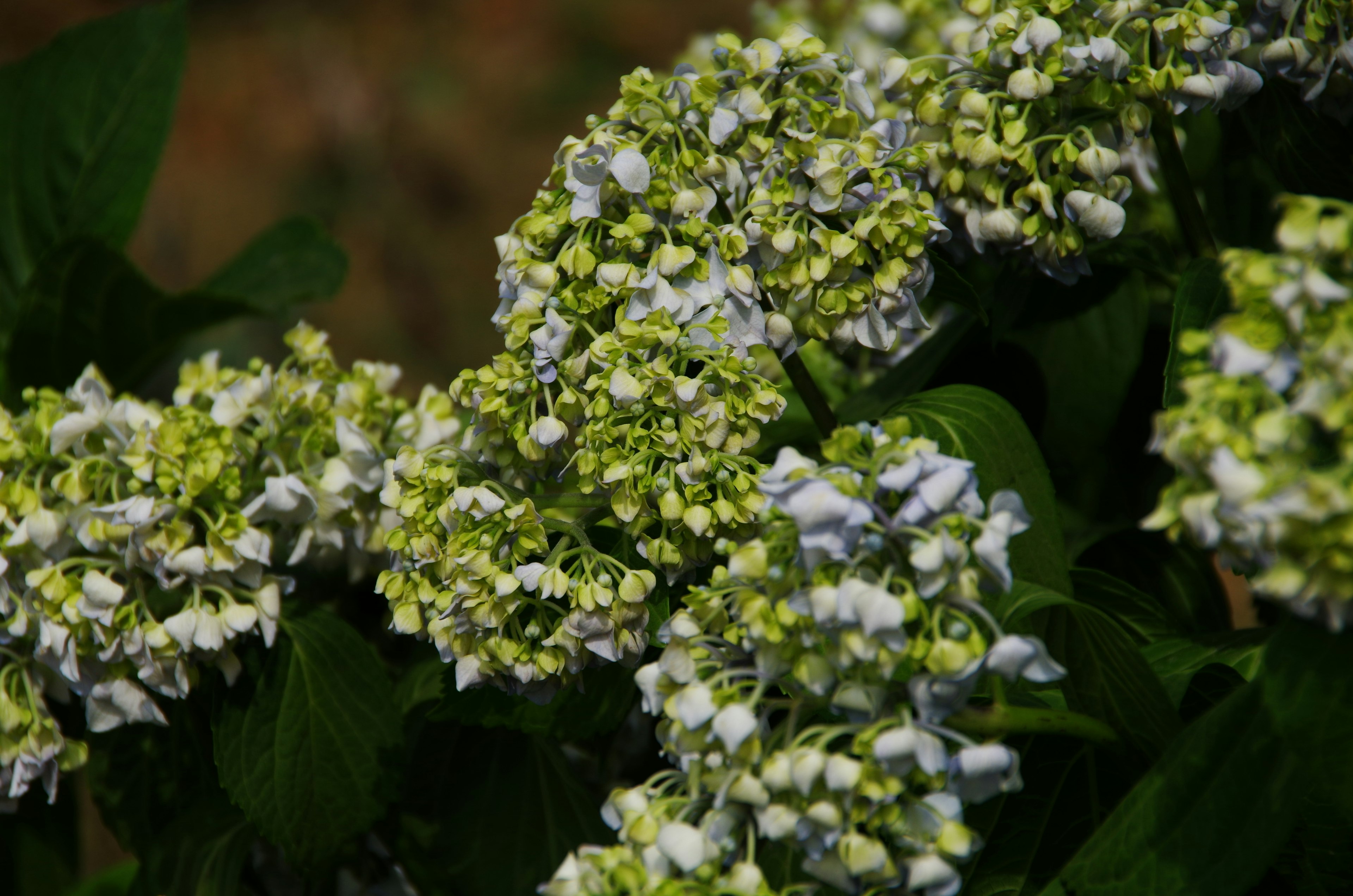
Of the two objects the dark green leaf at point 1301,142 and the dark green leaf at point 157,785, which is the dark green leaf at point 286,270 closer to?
the dark green leaf at point 157,785

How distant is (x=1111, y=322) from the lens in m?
0.70

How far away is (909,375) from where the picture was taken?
0.72m

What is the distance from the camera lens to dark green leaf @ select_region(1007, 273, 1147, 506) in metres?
0.69

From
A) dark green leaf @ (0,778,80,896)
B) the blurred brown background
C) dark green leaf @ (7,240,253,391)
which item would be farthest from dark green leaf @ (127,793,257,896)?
the blurred brown background

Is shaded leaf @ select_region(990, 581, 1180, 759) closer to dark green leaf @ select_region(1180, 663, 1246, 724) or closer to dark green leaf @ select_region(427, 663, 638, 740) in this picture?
dark green leaf @ select_region(1180, 663, 1246, 724)

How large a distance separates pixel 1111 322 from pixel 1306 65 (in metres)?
0.20

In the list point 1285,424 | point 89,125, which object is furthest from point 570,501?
point 89,125

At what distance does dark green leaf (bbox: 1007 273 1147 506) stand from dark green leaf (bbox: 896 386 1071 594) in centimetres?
17

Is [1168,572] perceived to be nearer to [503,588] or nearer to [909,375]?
[909,375]

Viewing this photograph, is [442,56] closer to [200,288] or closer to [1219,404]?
[200,288]

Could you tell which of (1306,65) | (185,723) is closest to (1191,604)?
(1306,65)

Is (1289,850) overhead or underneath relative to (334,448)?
underneath

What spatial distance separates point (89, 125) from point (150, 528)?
0.65 meters

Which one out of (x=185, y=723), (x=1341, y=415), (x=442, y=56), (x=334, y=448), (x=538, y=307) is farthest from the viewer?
(x=442, y=56)
